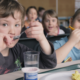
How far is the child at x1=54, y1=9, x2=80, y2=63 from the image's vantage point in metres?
1.09

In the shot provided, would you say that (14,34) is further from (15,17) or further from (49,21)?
(49,21)

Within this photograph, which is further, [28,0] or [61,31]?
[28,0]

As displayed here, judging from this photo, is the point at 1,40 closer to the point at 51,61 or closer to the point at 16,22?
the point at 16,22

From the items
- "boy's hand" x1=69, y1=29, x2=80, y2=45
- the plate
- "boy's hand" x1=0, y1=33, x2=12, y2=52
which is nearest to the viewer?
the plate

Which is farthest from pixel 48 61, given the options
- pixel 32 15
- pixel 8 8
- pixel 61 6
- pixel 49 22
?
pixel 61 6

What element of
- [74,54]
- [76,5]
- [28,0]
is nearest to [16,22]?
[74,54]

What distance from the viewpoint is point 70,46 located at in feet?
3.64

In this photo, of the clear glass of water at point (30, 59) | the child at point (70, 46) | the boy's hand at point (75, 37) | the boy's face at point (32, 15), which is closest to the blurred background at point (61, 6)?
the boy's face at point (32, 15)

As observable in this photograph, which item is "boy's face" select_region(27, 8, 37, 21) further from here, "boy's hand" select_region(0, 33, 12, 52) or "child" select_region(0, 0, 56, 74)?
"boy's hand" select_region(0, 33, 12, 52)

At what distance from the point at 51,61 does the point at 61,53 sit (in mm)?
166

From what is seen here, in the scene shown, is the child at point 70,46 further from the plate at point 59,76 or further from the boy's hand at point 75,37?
the plate at point 59,76

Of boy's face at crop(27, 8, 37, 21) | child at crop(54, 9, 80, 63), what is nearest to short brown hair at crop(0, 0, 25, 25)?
child at crop(54, 9, 80, 63)

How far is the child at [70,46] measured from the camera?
1.09 metres

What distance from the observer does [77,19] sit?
1539 millimetres
